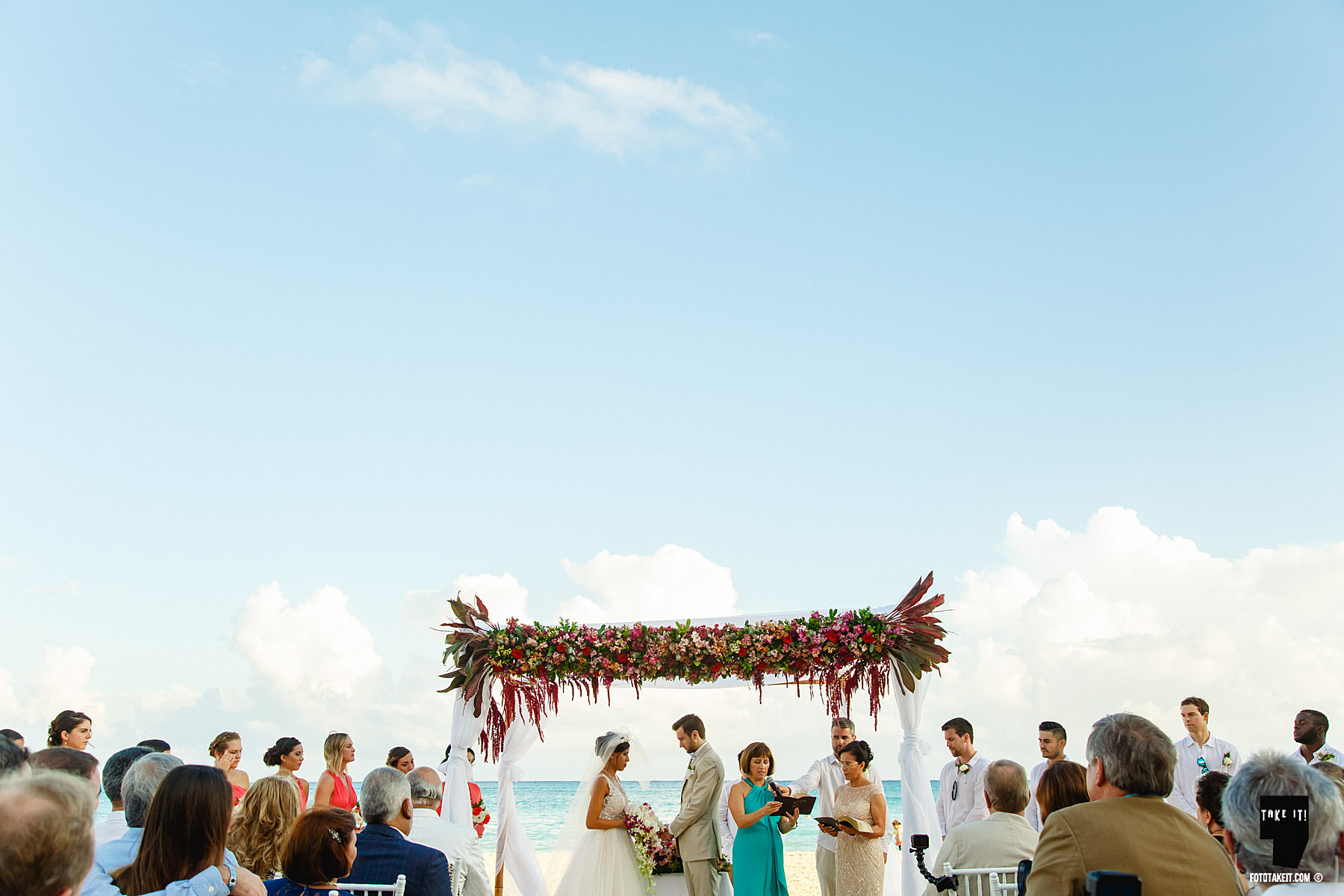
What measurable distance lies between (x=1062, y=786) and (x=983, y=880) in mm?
1232

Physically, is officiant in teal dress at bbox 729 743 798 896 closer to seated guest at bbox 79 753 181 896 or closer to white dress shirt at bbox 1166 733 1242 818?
white dress shirt at bbox 1166 733 1242 818

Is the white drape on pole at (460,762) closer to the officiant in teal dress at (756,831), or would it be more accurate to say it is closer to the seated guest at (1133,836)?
the officiant in teal dress at (756,831)

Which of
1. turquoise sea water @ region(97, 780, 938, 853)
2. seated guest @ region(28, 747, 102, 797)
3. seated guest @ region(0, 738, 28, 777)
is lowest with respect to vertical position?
turquoise sea water @ region(97, 780, 938, 853)

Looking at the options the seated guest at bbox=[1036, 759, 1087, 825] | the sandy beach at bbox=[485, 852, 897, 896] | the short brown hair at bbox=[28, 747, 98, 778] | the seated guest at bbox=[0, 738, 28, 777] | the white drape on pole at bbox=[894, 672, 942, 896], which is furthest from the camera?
the sandy beach at bbox=[485, 852, 897, 896]

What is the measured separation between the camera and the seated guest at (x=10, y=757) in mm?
3195

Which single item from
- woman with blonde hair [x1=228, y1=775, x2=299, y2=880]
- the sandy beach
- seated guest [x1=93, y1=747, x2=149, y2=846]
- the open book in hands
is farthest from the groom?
the sandy beach

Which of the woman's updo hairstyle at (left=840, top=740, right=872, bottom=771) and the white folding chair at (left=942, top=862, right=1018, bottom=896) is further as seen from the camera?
the woman's updo hairstyle at (left=840, top=740, right=872, bottom=771)

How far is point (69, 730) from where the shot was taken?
6051 mm

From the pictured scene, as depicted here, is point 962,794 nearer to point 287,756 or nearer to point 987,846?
point 987,846

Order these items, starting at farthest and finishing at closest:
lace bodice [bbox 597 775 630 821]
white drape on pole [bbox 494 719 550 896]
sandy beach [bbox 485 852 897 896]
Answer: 1. sandy beach [bbox 485 852 897 896]
2. white drape on pole [bbox 494 719 550 896]
3. lace bodice [bbox 597 775 630 821]

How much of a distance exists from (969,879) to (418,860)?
257 cm

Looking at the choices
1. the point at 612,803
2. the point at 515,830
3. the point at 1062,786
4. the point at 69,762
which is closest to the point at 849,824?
the point at 612,803

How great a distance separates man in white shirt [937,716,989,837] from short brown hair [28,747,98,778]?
6302 millimetres

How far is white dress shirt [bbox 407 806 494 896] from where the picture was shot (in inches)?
221
